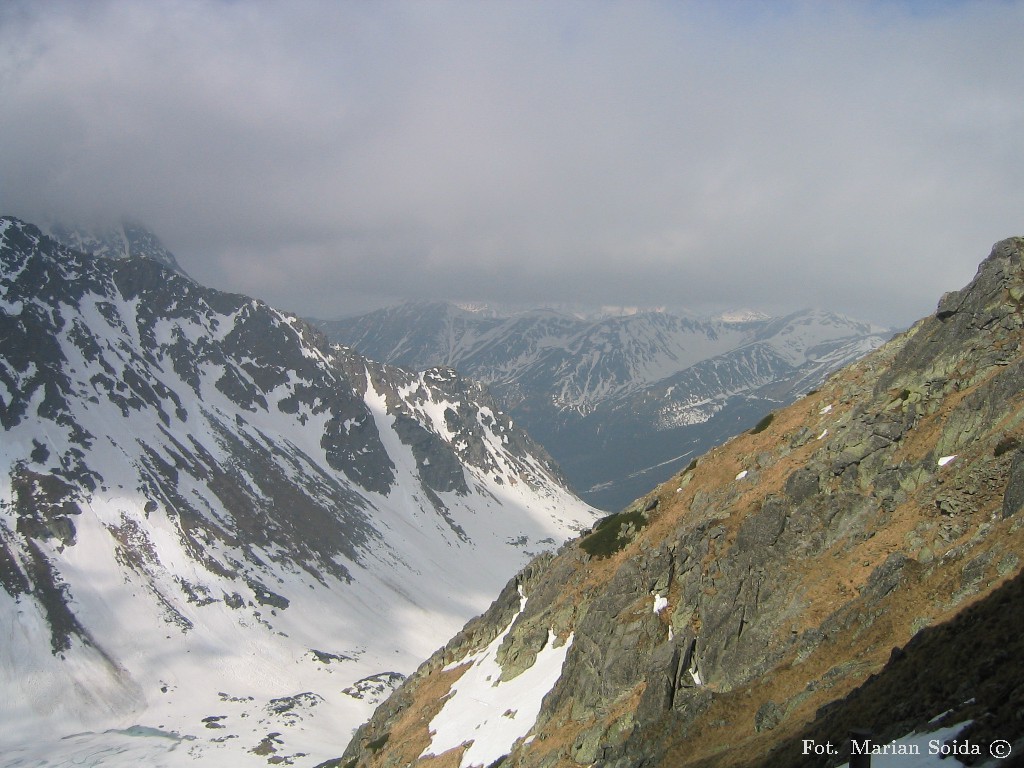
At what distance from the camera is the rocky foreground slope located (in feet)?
91.5

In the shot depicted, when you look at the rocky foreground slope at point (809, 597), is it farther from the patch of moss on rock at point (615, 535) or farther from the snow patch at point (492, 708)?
the patch of moss on rock at point (615, 535)

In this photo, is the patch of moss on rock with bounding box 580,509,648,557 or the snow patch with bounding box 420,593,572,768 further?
the patch of moss on rock with bounding box 580,509,648,557

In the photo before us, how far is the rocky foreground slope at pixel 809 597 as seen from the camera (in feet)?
91.5

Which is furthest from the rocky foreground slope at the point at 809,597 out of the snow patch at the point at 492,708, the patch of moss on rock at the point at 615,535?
the patch of moss on rock at the point at 615,535

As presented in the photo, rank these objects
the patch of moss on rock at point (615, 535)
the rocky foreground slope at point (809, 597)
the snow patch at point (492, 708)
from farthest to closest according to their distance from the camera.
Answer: the patch of moss on rock at point (615, 535)
the snow patch at point (492, 708)
the rocky foreground slope at point (809, 597)

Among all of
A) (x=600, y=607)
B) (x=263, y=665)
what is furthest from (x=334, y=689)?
(x=600, y=607)

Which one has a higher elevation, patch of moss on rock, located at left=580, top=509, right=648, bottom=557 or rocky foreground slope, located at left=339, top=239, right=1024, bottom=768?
patch of moss on rock, located at left=580, top=509, right=648, bottom=557

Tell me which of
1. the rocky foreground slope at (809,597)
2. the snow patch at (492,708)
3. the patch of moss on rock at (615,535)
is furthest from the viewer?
the patch of moss on rock at (615,535)

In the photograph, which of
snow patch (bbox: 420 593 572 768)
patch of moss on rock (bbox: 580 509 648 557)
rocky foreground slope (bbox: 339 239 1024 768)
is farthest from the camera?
patch of moss on rock (bbox: 580 509 648 557)

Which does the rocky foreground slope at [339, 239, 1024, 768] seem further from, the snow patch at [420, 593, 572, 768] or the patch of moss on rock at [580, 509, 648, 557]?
the patch of moss on rock at [580, 509, 648, 557]

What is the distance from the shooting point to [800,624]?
41750 millimetres

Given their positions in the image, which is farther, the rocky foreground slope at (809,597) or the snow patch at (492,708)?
the snow patch at (492,708)

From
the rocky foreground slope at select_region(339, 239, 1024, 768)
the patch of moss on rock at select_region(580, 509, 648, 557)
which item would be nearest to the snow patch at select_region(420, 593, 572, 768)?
the rocky foreground slope at select_region(339, 239, 1024, 768)

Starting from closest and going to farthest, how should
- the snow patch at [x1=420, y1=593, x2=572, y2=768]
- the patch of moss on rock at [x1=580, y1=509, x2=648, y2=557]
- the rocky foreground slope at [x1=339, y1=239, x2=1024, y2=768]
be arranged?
the rocky foreground slope at [x1=339, y1=239, x2=1024, y2=768] < the snow patch at [x1=420, y1=593, x2=572, y2=768] < the patch of moss on rock at [x1=580, y1=509, x2=648, y2=557]
